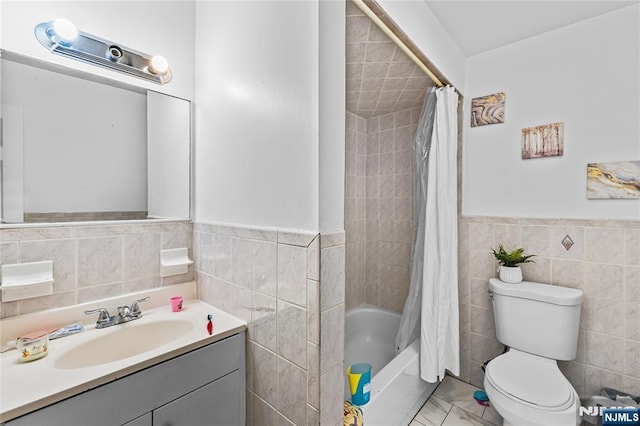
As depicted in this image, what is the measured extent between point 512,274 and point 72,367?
2.26 meters

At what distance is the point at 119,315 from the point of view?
1226mm

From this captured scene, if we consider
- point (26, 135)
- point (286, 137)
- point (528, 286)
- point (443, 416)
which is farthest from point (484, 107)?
point (26, 135)

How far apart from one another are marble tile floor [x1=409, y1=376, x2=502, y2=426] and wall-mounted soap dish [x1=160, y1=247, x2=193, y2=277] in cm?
164

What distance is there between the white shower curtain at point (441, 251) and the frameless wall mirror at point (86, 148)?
1516mm

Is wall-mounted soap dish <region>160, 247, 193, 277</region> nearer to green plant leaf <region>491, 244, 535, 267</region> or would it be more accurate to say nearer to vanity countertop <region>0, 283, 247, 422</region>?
vanity countertop <region>0, 283, 247, 422</region>

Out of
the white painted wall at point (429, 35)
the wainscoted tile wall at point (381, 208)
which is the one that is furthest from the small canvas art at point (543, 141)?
the wainscoted tile wall at point (381, 208)

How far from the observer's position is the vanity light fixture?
1.07 metres

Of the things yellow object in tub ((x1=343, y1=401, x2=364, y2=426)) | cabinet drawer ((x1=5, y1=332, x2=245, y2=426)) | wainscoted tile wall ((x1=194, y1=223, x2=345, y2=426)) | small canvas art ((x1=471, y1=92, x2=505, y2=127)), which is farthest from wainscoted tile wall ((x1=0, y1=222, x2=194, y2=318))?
small canvas art ((x1=471, y1=92, x2=505, y2=127))

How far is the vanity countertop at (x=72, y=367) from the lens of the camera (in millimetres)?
735

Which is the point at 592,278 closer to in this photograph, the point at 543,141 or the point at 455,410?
the point at 543,141

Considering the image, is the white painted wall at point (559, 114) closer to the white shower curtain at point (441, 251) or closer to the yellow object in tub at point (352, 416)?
the white shower curtain at point (441, 251)

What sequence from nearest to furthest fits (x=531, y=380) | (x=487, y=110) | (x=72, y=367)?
(x=72, y=367)
(x=531, y=380)
(x=487, y=110)

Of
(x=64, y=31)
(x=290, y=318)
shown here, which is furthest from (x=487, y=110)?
(x=64, y=31)

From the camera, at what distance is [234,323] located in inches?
47.6
